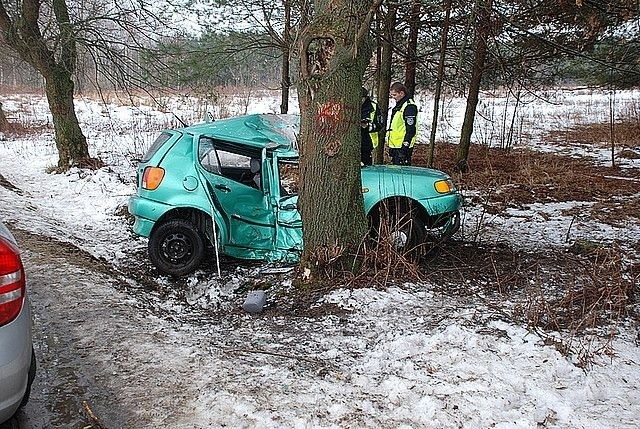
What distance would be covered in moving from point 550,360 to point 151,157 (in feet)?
15.5

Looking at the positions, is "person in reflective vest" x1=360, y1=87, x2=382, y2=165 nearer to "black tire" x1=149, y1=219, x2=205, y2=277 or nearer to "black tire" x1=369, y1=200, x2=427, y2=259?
"black tire" x1=369, y1=200, x2=427, y2=259

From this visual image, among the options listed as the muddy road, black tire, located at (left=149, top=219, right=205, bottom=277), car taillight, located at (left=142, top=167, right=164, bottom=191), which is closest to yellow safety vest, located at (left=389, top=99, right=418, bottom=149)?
black tire, located at (left=149, top=219, right=205, bottom=277)

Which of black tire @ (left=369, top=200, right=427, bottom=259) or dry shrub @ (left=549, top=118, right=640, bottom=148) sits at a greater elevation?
dry shrub @ (left=549, top=118, right=640, bottom=148)

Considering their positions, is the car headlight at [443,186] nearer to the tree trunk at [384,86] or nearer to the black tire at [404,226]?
the black tire at [404,226]

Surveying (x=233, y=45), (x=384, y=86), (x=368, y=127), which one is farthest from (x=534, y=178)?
(x=233, y=45)

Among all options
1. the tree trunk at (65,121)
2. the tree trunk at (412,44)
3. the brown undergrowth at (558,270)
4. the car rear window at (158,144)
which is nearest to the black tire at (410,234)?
the brown undergrowth at (558,270)

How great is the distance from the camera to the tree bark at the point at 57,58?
1243 centimetres

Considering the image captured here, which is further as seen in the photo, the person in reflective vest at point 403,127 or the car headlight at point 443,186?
the person in reflective vest at point 403,127

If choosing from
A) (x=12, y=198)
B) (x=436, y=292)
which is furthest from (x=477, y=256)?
(x=12, y=198)

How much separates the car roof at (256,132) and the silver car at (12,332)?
3.99m

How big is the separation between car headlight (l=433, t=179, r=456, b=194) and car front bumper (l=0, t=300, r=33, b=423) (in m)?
4.69

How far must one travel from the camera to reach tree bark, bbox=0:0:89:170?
1243 cm

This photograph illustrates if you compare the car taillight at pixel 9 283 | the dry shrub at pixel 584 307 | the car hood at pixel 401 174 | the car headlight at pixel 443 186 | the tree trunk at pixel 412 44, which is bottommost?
the dry shrub at pixel 584 307

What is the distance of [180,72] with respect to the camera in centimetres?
1297
